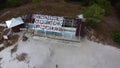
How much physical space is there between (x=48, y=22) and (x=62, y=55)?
5329 millimetres

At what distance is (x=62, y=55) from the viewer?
26.5 meters

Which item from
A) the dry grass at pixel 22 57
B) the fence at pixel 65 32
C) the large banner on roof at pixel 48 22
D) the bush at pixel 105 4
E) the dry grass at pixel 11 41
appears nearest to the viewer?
the dry grass at pixel 22 57

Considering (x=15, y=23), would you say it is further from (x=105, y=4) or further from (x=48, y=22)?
(x=105, y=4)

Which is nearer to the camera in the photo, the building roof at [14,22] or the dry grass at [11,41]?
the dry grass at [11,41]

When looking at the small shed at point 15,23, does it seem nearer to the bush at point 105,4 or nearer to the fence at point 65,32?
the fence at point 65,32

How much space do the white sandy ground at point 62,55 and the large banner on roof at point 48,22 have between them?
1.68 meters

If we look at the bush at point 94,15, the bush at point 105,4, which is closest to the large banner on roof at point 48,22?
the bush at point 94,15

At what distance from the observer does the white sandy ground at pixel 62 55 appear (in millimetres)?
25500

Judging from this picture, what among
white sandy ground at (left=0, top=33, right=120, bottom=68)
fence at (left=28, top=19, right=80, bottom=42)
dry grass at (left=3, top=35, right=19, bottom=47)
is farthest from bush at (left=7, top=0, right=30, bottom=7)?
white sandy ground at (left=0, top=33, right=120, bottom=68)

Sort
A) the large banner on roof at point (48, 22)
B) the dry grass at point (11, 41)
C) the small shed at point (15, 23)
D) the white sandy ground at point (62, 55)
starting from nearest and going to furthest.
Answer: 1. the white sandy ground at point (62, 55)
2. the large banner on roof at point (48, 22)
3. the dry grass at point (11, 41)
4. the small shed at point (15, 23)

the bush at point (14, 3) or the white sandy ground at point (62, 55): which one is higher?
the bush at point (14, 3)

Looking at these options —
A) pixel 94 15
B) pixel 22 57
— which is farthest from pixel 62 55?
pixel 94 15

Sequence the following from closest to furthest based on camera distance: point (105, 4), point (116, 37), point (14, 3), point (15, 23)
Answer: point (116, 37)
point (15, 23)
point (105, 4)
point (14, 3)

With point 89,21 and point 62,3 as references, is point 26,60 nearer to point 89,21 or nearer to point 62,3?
point 89,21
